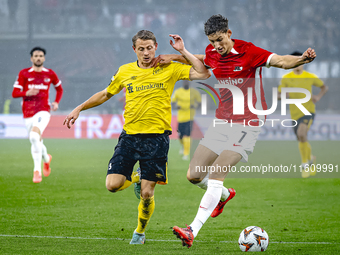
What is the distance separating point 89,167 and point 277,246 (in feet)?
25.7

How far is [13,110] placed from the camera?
23203 millimetres

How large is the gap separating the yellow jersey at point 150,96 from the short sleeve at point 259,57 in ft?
2.03

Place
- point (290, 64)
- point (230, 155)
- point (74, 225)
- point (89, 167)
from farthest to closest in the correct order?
point (89, 167)
point (74, 225)
point (230, 155)
point (290, 64)

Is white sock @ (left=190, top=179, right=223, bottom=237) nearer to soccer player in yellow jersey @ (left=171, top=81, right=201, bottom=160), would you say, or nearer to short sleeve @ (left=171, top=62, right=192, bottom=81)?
short sleeve @ (left=171, top=62, right=192, bottom=81)

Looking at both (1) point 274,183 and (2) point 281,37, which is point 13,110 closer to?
(2) point 281,37

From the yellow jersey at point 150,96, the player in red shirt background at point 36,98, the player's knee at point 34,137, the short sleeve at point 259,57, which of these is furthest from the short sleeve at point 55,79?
the short sleeve at point 259,57

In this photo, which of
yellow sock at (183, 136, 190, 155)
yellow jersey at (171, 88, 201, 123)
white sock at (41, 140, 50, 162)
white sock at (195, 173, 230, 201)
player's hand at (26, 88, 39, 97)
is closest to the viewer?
white sock at (195, 173, 230, 201)

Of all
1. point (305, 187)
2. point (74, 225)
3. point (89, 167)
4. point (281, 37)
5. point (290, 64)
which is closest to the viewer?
point (290, 64)

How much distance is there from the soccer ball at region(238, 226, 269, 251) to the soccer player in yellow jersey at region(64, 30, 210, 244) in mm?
916

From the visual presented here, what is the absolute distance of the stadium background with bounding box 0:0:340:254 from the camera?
4965mm

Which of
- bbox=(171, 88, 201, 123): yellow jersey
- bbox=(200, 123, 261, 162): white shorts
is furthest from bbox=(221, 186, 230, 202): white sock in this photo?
bbox=(171, 88, 201, 123): yellow jersey

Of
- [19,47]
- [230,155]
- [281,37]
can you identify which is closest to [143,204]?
[230,155]

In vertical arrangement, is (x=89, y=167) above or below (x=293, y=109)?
below

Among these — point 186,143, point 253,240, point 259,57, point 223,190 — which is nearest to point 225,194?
→ point 223,190
